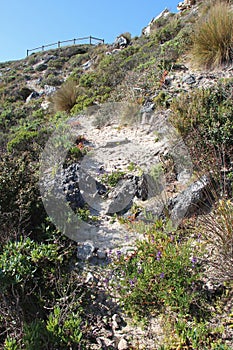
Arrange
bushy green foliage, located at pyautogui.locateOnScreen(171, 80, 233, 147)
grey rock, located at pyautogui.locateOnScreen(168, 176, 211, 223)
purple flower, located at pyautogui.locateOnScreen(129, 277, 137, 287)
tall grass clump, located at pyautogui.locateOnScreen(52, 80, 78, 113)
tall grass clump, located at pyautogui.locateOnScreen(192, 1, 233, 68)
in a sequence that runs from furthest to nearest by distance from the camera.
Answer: tall grass clump, located at pyautogui.locateOnScreen(52, 80, 78, 113)
tall grass clump, located at pyautogui.locateOnScreen(192, 1, 233, 68)
bushy green foliage, located at pyautogui.locateOnScreen(171, 80, 233, 147)
grey rock, located at pyautogui.locateOnScreen(168, 176, 211, 223)
purple flower, located at pyautogui.locateOnScreen(129, 277, 137, 287)

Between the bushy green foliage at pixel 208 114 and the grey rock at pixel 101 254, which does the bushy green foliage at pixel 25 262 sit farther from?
the bushy green foliage at pixel 208 114

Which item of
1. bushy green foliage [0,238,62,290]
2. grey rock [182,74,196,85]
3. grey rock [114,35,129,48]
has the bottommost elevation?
bushy green foliage [0,238,62,290]

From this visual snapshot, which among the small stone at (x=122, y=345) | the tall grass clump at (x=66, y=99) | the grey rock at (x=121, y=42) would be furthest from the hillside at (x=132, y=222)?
the grey rock at (x=121, y=42)

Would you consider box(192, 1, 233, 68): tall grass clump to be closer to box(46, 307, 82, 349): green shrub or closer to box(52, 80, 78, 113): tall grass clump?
box(52, 80, 78, 113): tall grass clump

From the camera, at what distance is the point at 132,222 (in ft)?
12.7

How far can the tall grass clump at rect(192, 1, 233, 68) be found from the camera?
22.3 ft

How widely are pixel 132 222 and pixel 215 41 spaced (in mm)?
5747

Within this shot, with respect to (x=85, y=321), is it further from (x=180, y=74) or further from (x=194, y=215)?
(x=180, y=74)

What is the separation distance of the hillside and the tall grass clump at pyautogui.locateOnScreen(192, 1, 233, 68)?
0.09 feet

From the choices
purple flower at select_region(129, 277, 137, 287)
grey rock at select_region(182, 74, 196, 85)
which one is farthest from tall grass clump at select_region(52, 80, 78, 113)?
purple flower at select_region(129, 277, 137, 287)

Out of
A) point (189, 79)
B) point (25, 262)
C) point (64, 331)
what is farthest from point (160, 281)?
point (189, 79)

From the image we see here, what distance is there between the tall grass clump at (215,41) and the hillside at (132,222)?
0.09 ft

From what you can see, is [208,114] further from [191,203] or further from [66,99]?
[66,99]

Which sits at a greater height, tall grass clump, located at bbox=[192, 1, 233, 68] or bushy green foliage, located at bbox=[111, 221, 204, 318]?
A: tall grass clump, located at bbox=[192, 1, 233, 68]
